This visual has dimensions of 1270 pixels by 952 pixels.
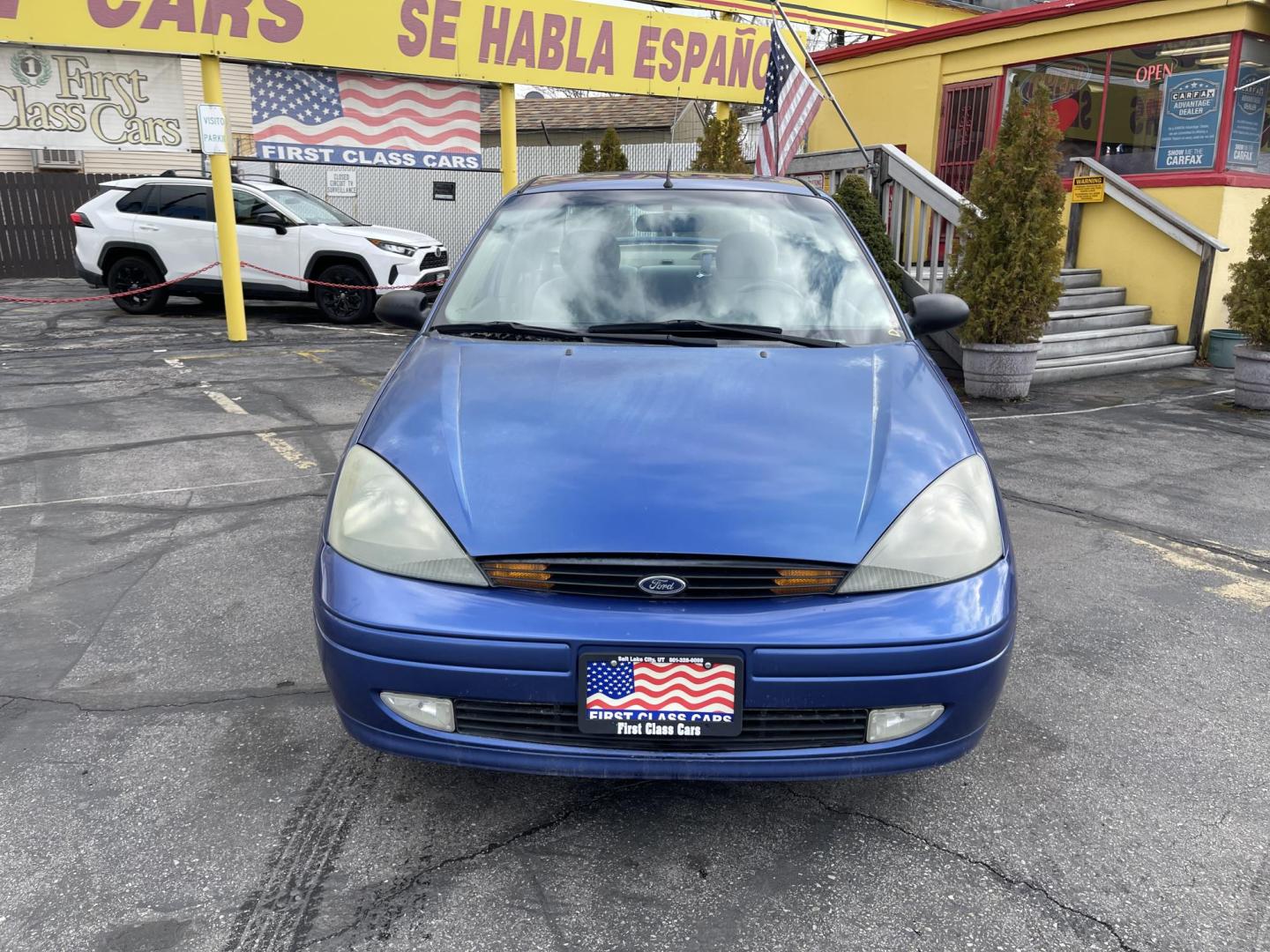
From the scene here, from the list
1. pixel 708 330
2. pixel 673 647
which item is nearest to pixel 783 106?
pixel 708 330

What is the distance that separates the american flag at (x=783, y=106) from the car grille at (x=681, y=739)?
853 cm

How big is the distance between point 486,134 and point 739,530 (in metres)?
26.0

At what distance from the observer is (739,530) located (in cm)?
212

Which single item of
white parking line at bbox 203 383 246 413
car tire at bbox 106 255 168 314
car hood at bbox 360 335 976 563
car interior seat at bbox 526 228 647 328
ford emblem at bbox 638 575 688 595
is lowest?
white parking line at bbox 203 383 246 413

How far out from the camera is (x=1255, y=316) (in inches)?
302

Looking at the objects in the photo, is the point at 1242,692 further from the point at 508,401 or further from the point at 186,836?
the point at 186,836

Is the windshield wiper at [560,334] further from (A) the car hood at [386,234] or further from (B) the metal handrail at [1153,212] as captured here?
(A) the car hood at [386,234]

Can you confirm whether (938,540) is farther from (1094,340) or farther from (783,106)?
(783,106)

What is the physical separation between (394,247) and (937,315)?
9.88 m

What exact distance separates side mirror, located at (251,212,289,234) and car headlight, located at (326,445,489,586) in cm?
1080

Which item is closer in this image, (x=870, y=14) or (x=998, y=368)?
(x=998, y=368)

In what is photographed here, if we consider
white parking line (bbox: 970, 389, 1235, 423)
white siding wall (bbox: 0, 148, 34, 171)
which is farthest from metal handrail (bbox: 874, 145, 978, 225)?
white siding wall (bbox: 0, 148, 34, 171)

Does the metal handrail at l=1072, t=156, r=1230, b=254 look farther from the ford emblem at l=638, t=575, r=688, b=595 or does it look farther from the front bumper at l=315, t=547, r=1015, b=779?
the ford emblem at l=638, t=575, r=688, b=595

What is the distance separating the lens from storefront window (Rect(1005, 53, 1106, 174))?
11180 millimetres
